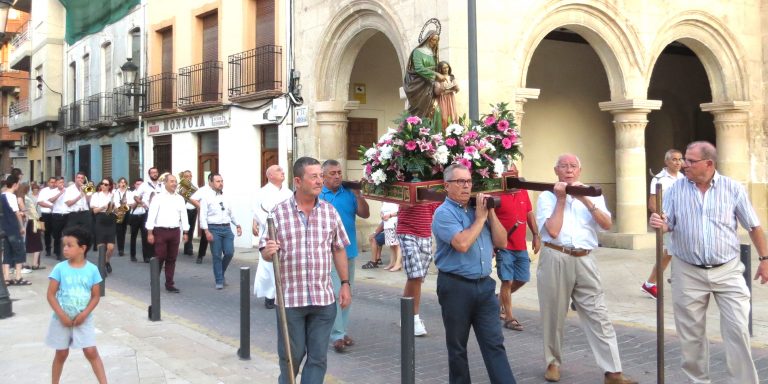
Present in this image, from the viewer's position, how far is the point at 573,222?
536 centimetres

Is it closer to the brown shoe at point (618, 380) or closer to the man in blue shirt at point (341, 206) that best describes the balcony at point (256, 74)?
the man in blue shirt at point (341, 206)

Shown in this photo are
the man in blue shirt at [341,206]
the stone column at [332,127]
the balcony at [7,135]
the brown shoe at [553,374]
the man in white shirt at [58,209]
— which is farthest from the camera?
the balcony at [7,135]

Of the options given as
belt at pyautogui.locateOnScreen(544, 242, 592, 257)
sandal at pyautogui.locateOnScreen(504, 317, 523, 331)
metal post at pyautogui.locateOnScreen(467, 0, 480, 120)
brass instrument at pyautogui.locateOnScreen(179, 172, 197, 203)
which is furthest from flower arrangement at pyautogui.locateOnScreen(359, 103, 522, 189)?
brass instrument at pyautogui.locateOnScreen(179, 172, 197, 203)

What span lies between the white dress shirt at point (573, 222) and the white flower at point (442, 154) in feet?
2.60

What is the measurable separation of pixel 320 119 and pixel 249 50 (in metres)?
3.46

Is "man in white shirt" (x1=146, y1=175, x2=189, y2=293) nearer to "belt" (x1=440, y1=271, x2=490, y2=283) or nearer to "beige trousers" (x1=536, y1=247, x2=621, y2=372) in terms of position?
"beige trousers" (x1=536, y1=247, x2=621, y2=372)

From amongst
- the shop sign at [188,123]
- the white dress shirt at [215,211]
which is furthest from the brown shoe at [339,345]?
the shop sign at [188,123]

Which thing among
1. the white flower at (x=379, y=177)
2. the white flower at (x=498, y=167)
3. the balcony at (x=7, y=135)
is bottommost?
the white flower at (x=379, y=177)

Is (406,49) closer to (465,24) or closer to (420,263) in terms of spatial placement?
(465,24)

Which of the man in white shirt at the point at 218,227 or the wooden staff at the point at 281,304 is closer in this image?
the wooden staff at the point at 281,304

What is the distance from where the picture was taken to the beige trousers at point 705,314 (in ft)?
15.3

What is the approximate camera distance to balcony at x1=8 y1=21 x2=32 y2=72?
34.8 m

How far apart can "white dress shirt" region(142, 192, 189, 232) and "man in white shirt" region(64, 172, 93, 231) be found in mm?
3629

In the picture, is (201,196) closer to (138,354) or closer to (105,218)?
(105,218)
